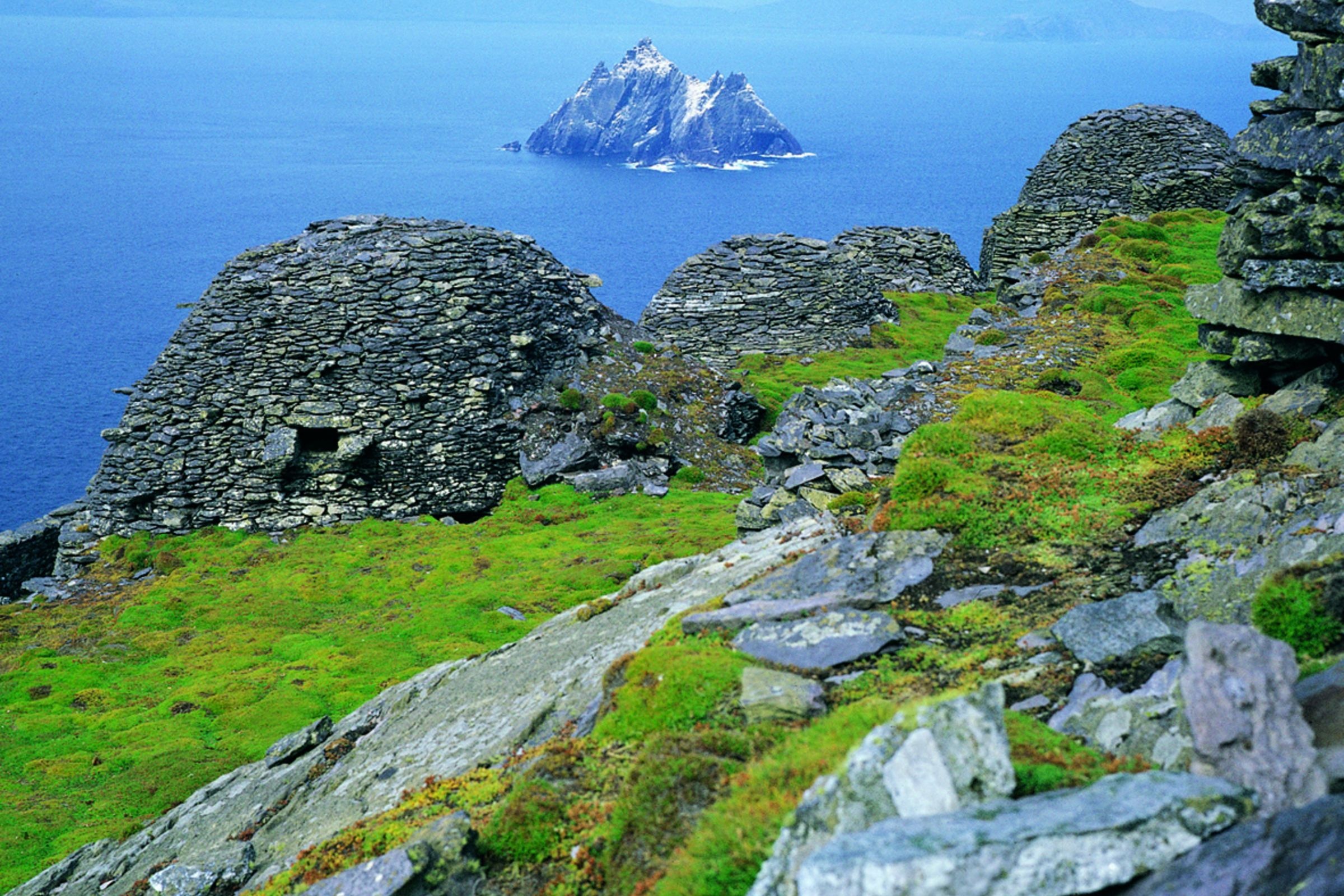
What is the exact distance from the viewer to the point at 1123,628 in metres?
10.5

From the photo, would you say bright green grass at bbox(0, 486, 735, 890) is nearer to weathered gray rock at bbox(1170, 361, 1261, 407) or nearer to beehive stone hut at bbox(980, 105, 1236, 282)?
weathered gray rock at bbox(1170, 361, 1261, 407)

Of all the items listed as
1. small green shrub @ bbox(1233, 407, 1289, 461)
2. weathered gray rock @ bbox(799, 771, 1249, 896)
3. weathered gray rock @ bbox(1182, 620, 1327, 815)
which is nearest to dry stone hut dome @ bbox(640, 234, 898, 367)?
small green shrub @ bbox(1233, 407, 1289, 461)

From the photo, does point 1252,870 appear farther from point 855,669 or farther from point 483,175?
point 483,175

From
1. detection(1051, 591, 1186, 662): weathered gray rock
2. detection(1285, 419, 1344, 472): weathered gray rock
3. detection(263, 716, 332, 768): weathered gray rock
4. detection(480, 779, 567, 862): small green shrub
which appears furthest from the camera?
detection(263, 716, 332, 768): weathered gray rock

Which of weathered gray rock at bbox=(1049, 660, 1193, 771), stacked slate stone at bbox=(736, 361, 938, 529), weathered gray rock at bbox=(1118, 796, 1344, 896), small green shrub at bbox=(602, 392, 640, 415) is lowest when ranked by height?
small green shrub at bbox=(602, 392, 640, 415)

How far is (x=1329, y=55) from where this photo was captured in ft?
48.1

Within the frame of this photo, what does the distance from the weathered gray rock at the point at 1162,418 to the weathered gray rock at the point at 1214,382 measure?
154 millimetres

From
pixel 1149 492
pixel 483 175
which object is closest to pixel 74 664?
pixel 1149 492

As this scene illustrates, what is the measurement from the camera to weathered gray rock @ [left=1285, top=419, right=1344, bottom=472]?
12562 mm

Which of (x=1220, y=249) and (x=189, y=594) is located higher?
(x=1220, y=249)

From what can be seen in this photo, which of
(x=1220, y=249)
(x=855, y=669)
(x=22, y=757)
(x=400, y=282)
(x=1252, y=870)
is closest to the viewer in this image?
(x=1252, y=870)

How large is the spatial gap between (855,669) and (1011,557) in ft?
11.0

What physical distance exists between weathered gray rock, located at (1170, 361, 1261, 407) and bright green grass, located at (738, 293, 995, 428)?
21.3m

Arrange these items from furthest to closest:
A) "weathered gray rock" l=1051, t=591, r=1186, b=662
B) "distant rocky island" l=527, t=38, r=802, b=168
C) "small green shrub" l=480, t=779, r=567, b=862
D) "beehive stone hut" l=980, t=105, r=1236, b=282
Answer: "distant rocky island" l=527, t=38, r=802, b=168 → "beehive stone hut" l=980, t=105, r=1236, b=282 → "weathered gray rock" l=1051, t=591, r=1186, b=662 → "small green shrub" l=480, t=779, r=567, b=862
